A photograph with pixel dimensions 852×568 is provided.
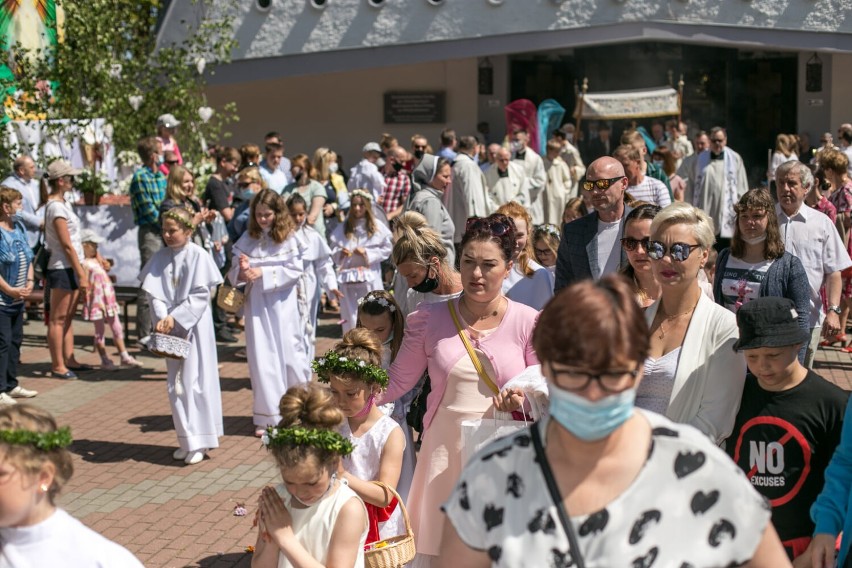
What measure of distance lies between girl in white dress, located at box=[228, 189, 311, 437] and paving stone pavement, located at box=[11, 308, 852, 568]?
17.8 inches

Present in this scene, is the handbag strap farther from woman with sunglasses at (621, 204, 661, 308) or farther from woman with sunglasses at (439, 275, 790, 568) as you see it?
woman with sunglasses at (621, 204, 661, 308)

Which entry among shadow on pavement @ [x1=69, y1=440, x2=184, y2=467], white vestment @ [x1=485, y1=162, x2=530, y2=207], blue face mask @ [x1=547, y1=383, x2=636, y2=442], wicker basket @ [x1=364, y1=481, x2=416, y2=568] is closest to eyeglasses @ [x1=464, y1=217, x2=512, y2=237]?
wicker basket @ [x1=364, y1=481, x2=416, y2=568]

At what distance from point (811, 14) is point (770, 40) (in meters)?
0.89

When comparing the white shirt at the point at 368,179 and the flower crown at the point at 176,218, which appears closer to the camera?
the flower crown at the point at 176,218

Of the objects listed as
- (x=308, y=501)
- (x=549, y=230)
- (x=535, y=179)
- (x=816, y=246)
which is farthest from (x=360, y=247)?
(x=308, y=501)

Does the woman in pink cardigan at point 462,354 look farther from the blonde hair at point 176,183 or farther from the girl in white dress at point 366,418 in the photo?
the blonde hair at point 176,183

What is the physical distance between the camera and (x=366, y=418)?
211 inches

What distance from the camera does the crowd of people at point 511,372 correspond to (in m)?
2.61

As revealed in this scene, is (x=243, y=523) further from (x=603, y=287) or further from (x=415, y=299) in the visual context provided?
(x=603, y=287)

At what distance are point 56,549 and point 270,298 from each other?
620 centimetres

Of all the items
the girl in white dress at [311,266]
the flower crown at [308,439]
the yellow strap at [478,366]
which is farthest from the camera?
the girl in white dress at [311,266]

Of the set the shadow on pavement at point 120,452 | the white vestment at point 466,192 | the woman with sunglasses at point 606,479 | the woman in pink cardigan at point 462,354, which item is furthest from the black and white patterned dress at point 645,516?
the white vestment at point 466,192

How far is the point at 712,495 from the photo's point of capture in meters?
2.63

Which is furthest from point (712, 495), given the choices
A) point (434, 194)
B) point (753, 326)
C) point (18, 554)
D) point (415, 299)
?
point (434, 194)
